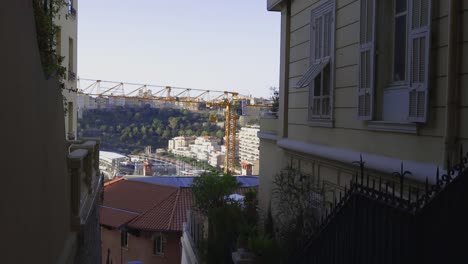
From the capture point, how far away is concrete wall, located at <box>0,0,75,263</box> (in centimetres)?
325

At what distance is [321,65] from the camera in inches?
321

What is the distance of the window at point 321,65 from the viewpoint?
7969 mm

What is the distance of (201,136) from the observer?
63062mm

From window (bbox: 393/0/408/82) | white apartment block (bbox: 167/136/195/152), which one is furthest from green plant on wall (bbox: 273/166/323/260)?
white apartment block (bbox: 167/136/195/152)

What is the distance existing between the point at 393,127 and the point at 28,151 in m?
3.83

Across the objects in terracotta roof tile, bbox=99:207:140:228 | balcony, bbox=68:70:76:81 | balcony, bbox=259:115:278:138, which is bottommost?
terracotta roof tile, bbox=99:207:140:228

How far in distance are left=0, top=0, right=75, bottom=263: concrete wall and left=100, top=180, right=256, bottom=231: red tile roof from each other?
18.0 m

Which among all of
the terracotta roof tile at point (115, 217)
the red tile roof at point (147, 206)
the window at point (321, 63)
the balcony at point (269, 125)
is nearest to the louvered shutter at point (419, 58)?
the window at point (321, 63)

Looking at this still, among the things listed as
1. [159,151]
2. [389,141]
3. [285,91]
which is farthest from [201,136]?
[389,141]

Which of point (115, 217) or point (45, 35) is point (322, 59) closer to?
point (45, 35)

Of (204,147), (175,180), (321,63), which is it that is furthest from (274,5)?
(204,147)

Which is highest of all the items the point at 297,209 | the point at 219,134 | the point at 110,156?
the point at 297,209

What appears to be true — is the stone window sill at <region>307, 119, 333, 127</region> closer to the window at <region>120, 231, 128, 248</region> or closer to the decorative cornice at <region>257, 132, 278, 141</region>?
the decorative cornice at <region>257, 132, 278, 141</region>

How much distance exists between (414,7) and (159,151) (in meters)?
49.5
